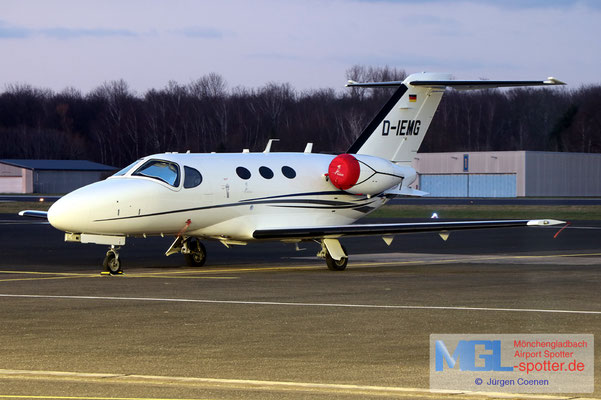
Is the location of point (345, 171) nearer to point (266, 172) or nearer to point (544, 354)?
point (266, 172)

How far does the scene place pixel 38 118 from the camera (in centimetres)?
14012

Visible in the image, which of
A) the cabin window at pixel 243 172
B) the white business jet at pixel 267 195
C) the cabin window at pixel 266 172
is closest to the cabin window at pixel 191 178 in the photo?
the white business jet at pixel 267 195

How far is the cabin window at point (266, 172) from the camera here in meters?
24.2

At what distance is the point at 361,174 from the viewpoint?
80.5 ft

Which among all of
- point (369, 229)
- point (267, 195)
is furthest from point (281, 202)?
point (369, 229)

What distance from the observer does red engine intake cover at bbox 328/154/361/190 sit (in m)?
24.4

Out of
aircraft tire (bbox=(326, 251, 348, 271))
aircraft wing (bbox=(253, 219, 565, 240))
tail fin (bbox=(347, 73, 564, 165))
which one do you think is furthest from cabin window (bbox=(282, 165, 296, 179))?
aircraft tire (bbox=(326, 251, 348, 271))

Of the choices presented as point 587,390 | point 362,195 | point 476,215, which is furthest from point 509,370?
point 476,215

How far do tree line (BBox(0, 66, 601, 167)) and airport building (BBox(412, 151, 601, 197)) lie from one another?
2072 centimetres

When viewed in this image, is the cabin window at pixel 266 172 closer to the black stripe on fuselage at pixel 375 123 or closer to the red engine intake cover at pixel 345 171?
the red engine intake cover at pixel 345 171

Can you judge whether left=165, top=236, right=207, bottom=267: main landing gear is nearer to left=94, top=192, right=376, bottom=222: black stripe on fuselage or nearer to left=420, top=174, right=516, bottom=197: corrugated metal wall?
left=94, top=192, right=376, bottom=222: black stripe on fuselage

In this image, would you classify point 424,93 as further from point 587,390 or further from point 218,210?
point 587,390

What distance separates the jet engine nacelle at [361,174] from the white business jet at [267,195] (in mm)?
28

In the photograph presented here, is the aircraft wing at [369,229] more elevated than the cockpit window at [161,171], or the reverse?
the cockpit window at [161,171]
